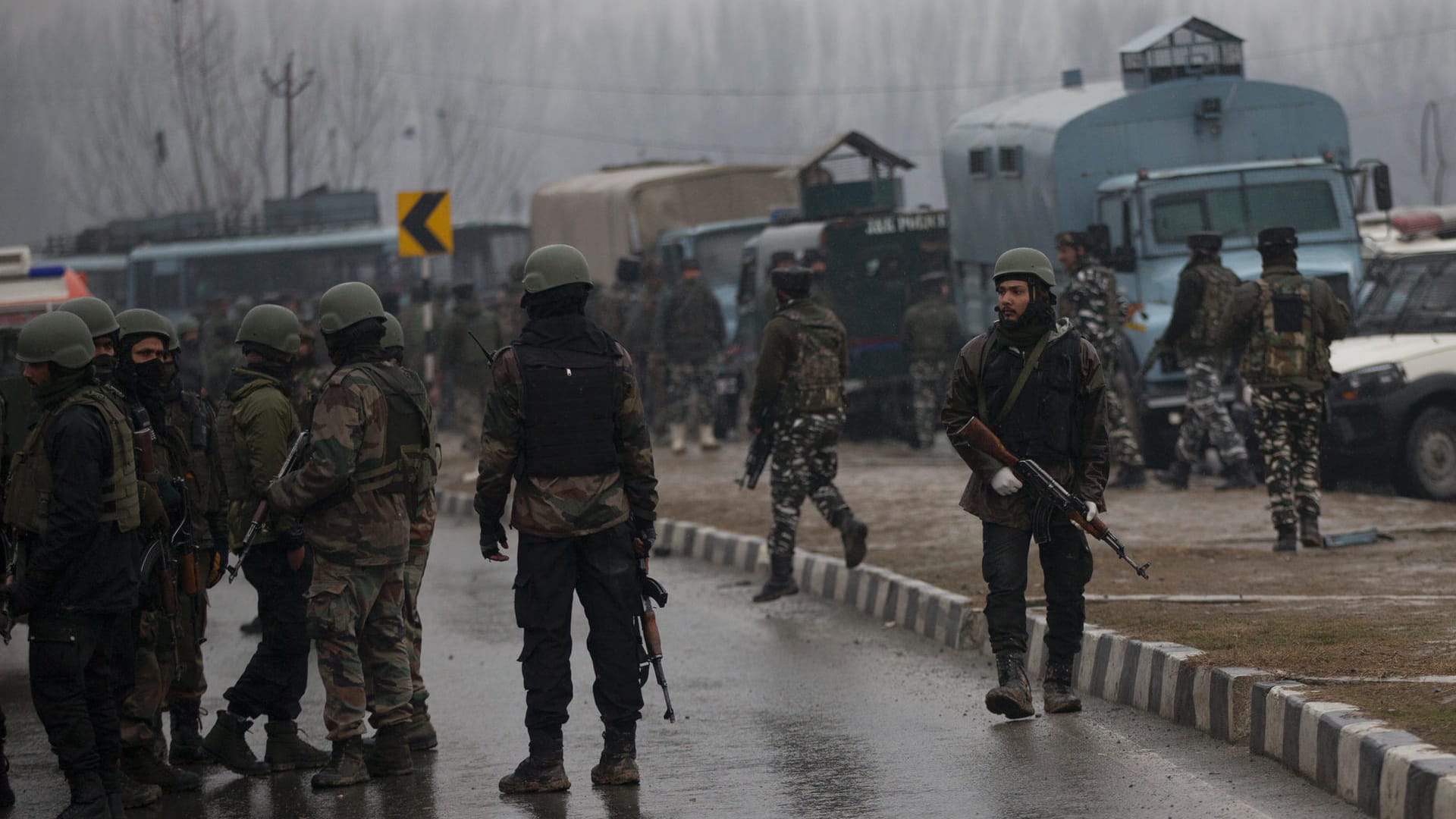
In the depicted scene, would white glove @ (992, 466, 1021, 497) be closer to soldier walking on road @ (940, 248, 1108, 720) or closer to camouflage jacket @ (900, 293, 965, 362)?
soldier walking on road @ (940, 248, 1108, 720)

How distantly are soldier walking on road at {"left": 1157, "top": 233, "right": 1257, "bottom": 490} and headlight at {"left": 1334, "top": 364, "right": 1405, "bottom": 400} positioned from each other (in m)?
0.82

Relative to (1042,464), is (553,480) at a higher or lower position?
higher

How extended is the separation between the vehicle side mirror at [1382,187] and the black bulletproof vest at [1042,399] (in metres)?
10.7

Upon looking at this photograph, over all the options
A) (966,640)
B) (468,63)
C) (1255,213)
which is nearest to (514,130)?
(468,63)

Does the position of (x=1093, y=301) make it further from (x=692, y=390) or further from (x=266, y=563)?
(x=266, y=563)

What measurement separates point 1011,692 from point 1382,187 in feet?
37.9

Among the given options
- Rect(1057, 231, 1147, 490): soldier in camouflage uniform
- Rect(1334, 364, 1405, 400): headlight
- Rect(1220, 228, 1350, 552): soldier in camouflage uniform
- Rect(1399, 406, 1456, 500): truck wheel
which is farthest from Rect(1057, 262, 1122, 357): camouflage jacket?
Rect(1220, 228, 1350, 552): soldier in camouflage uniform

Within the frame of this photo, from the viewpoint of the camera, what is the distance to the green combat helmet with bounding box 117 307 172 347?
745 centimetres

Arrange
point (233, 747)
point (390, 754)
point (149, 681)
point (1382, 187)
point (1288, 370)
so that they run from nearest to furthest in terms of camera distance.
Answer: point (149, 681) → point (390, 754) → point (233, 747) → point (1288, 370) → point (1382, 187)

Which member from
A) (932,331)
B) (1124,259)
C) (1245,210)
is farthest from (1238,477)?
(932,331)

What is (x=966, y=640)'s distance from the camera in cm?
1011

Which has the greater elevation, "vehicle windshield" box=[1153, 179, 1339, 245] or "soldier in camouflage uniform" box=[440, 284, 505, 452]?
"vehicle windshield" box=[1153, 179, 1339, 245]

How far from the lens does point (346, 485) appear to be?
23.6ft

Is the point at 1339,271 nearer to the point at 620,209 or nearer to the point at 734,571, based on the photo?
the point at 734,571
